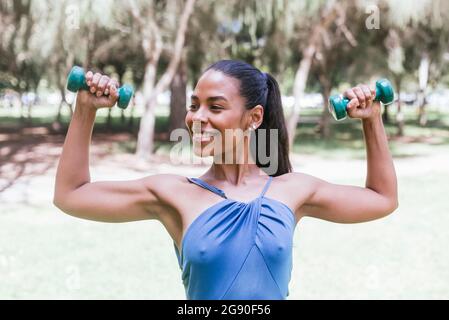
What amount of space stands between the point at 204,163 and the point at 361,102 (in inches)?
424

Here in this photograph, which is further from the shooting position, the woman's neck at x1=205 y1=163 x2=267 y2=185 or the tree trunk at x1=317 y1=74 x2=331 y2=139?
the tree trunk at x1=317 y1=74 x2=331 y2=139

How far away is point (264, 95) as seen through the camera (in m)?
1.85

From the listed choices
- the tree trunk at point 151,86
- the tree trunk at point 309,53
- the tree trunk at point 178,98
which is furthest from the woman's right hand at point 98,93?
the tree trunk at point 178,98

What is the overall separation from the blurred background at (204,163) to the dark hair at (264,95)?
306cm

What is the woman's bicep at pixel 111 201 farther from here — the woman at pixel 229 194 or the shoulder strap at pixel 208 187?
the shoulder strap at pixel 208 187

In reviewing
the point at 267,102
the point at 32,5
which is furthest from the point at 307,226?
the point at 32,5

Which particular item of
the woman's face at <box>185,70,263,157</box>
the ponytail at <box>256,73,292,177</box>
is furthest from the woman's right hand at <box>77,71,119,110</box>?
the ponytail at <box>256,73,292,177</box>

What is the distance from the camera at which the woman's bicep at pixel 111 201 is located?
1653mm

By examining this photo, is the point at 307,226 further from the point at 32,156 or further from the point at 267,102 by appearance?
the point at 32,156

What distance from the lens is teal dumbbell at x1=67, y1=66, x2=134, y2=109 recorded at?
5.30 ft

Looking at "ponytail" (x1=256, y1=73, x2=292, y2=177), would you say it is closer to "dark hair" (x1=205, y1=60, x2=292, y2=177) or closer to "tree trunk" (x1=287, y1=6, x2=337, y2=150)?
"dark hair" (x1=205, y1=60, x2=292, y2=177)

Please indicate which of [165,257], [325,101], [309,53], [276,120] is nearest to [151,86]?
[309,53]

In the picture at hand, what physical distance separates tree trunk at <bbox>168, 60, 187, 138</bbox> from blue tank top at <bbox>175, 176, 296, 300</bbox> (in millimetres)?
14563

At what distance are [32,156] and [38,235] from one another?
299 inches
